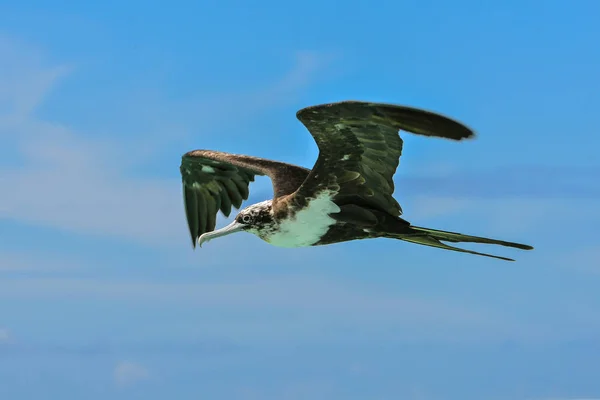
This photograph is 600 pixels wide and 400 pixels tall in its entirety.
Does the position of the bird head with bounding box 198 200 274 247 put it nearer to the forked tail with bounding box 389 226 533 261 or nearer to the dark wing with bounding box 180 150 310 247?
the forked tail with bounding box 389 226 533 261

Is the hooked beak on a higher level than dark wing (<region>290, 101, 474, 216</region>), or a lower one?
lower

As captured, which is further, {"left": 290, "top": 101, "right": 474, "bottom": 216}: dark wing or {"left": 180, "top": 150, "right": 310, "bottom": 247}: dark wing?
{"left": 180, "top": 150, "right": 310, "bottom": 247}: dark wing

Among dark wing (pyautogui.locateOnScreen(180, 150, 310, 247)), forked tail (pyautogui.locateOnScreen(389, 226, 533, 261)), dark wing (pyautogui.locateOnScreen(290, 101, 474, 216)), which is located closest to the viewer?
dark wing (pyautogui.locateOnScreen(290, 101, 474, 216))

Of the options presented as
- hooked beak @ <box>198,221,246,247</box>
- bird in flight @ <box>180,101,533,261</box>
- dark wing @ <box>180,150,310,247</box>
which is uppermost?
Answer: dark wing @ <box>180,150,310,247</box>

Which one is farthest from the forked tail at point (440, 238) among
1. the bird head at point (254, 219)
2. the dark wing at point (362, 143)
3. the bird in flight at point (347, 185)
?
the bird head at point (254, 219)

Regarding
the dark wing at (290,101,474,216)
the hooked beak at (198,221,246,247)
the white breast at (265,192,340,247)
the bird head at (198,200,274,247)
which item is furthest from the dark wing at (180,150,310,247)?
the dark wing at (290,101,474,216)

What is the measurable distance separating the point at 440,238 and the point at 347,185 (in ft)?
3.39

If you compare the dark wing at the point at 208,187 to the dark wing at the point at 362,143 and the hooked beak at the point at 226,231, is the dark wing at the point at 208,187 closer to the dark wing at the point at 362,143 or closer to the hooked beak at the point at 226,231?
the hooked beak at the point at 226,231

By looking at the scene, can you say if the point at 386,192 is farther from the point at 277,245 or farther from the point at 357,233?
the point at 277,245

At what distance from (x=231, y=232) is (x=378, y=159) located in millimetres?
1983

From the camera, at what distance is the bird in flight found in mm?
6793

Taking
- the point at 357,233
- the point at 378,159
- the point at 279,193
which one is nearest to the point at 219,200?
the point at 279,193

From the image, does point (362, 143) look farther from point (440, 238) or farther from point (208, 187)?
point (208, 187)

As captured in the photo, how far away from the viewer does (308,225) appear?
8.27m
